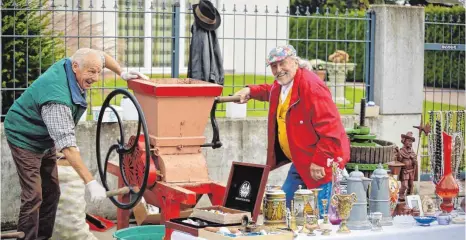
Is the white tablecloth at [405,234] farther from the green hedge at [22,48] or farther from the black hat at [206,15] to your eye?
the green hedge at [22,48]

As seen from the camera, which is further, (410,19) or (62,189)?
(410,19)

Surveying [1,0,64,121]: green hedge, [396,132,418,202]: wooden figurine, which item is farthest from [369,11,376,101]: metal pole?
[1,0,64,121]: green hedge

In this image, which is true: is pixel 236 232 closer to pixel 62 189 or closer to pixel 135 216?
pixel 62 189

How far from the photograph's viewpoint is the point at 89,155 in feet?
31.0

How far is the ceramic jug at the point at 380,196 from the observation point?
5988 mm

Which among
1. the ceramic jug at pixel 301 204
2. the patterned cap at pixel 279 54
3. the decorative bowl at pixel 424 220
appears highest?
the patterned cap at pixel 279 54

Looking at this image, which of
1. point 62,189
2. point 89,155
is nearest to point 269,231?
point 62,189

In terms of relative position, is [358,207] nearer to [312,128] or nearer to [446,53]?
[312,128]

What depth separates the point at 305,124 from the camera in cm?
705

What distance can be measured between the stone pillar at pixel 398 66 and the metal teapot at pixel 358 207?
→ 5.25 meters

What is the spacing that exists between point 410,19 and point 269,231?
621cm

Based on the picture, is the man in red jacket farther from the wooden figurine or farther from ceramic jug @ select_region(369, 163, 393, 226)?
the wooden figurine

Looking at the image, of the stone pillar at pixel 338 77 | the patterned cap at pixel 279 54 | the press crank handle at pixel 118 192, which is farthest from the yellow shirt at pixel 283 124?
the stone pillar at pixel 338 77

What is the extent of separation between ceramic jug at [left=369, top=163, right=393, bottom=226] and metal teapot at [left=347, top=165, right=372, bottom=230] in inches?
6.2
